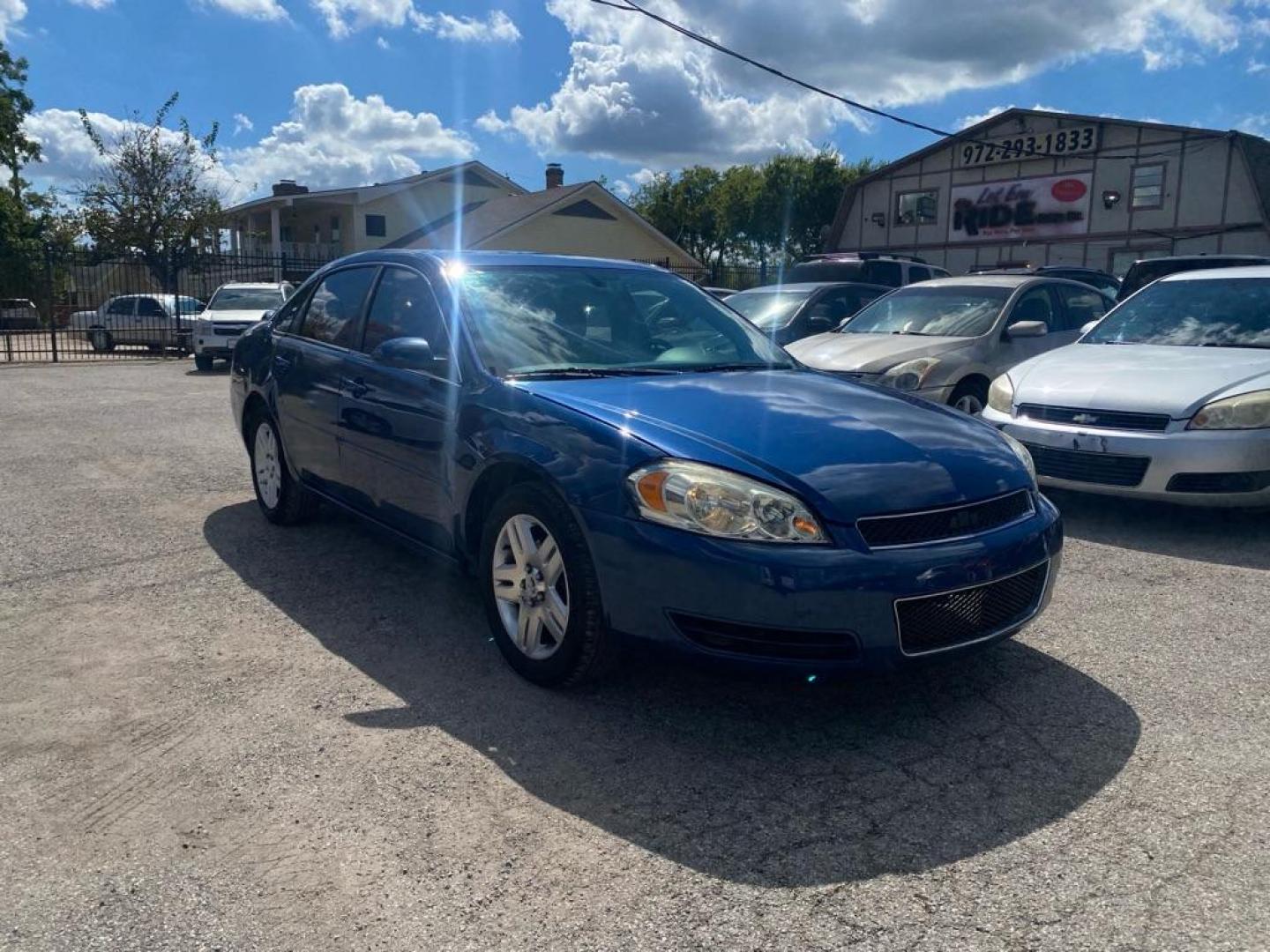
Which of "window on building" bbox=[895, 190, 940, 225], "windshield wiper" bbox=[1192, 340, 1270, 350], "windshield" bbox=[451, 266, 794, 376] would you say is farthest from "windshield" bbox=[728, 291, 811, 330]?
"window on building" bbox=[895, 190, 940, 225]

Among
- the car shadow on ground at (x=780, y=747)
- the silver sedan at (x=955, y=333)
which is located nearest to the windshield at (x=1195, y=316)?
the silver sedan at (x=955, y=333)

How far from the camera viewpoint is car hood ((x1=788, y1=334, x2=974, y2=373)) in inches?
319

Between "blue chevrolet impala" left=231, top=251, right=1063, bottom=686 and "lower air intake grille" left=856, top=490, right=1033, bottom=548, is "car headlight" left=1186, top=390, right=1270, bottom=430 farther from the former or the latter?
"lower air intake grille" left=856, top=490, right=1033, bottom=548

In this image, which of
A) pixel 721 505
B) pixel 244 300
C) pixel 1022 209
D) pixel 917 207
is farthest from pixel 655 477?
pixel 917 207

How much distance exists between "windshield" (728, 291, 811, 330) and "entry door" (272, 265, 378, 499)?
586cm

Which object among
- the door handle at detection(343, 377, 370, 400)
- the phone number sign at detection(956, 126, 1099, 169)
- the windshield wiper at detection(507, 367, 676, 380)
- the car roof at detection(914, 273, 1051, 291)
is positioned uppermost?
the phone number sign at detection(956, 126, 1099, 169)

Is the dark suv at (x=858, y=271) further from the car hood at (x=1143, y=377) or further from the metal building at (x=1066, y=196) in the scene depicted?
the metal building at (x=1066, y=196)

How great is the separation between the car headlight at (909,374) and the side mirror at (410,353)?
15.0ft

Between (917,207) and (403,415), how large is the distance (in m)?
33.2

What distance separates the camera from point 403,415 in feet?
14.4

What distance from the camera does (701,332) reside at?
4.71 metres

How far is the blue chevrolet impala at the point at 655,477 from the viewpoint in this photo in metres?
3.10

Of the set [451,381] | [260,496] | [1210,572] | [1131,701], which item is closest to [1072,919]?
[1131,701]

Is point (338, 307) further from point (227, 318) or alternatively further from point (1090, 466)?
point (227, 318)
